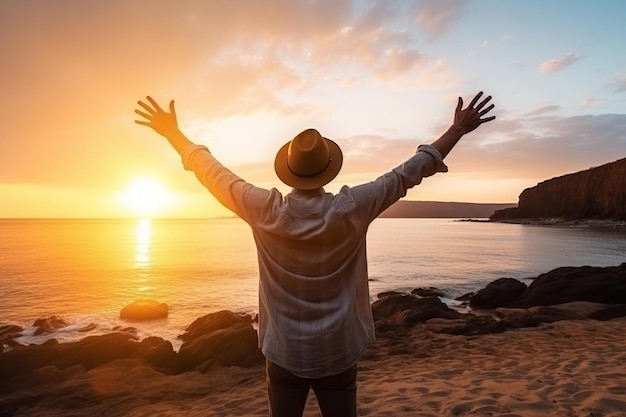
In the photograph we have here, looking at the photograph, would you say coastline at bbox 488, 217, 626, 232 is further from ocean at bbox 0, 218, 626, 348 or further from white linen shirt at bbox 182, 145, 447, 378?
white linen shirt at bbox 182, 145, 447, 378

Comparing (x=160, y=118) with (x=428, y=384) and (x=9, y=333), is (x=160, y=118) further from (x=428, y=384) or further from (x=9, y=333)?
(x=9, y=333)

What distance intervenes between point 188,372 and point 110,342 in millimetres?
2568

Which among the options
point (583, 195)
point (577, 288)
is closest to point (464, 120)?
point (577, 288)

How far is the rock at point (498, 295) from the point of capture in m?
17.0

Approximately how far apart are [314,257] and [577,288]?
16.9m

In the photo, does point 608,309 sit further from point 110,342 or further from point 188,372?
point 110,342

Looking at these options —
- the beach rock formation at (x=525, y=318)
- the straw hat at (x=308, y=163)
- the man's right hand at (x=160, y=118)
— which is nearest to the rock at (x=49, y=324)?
the beach rock formation at (x=525, y=318)

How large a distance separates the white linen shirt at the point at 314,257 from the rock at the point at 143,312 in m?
16.9

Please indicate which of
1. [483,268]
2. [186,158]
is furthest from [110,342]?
[483,268]

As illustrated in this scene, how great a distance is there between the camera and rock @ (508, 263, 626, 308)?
14.0 m

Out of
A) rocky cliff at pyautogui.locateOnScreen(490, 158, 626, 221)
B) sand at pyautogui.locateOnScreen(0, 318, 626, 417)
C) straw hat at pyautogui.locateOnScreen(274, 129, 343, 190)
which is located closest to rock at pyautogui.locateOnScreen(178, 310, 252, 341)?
sand at pyautogui.locateOnScreen(0, 318, 626, 417)

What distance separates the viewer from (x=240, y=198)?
1902 millimetres

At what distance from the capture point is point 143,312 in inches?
674

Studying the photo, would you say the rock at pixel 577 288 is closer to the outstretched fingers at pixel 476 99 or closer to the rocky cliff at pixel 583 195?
the outstretched fingers at pixel 476 99
